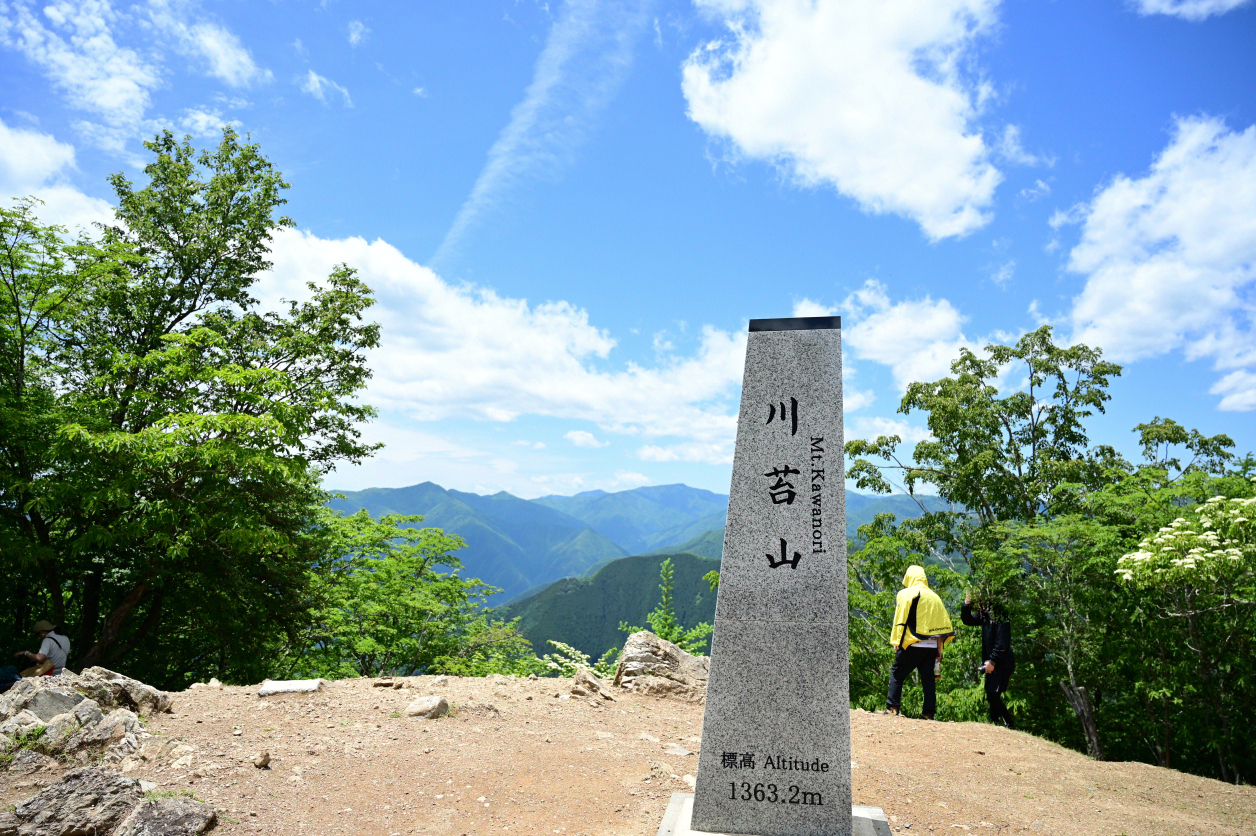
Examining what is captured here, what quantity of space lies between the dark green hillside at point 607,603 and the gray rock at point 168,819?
5005 inches

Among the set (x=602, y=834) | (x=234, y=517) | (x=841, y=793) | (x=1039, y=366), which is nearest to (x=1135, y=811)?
(x=841, y=793)

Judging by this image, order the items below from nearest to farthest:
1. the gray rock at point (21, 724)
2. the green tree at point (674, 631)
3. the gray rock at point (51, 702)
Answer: the gray rock at point (21, 724) < the gray rock at point (51, 702) < the green tree at point (674, 631)

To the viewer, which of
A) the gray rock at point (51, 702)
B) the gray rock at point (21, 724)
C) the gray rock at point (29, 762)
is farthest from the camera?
the gray rock at point (51, 702)

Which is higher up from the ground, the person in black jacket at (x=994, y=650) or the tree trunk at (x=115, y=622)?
the person in black jacket at (x=994, y=650)

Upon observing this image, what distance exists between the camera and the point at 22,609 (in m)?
13.5

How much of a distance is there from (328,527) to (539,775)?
538 inches

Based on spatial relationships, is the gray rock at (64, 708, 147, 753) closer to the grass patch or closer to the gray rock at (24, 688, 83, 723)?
the gray rock at (24, 688, 83, 723)

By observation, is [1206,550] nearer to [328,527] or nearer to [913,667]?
[913,667]

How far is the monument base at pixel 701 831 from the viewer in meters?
3.64

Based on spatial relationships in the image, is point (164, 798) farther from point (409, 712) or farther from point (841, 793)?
point (841, 793)

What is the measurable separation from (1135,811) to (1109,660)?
5324mm

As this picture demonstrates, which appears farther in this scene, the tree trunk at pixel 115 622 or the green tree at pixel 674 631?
the green tree at pixel 674 631

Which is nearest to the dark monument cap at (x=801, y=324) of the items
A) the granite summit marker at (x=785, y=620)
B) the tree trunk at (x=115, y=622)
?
the granite summit marker at (x=785, y=620)

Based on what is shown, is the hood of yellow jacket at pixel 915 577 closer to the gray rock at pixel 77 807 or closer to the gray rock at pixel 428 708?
the gray rock at pixel 428 708
